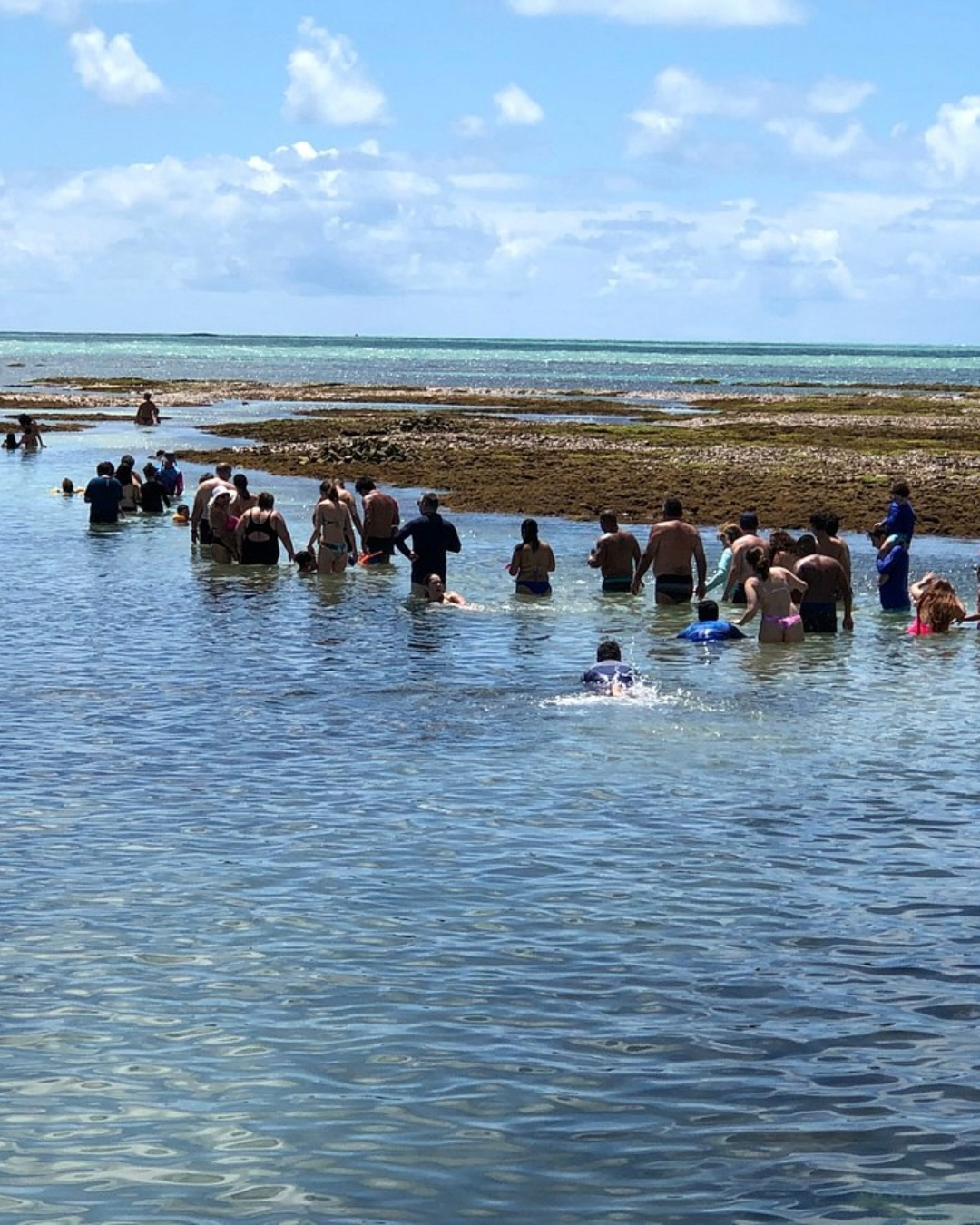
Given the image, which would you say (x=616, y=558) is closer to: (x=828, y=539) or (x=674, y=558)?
(x=674, y=558)

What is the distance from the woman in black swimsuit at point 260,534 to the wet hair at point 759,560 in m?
10.8

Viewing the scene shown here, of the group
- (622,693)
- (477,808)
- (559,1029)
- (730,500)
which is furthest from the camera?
(730,500)

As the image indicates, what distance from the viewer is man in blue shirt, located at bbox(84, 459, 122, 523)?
A: 3903 cm

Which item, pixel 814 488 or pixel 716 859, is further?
pixel 814 488

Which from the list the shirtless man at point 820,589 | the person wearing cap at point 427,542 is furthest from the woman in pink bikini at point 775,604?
the person wearing cap at point 427,542

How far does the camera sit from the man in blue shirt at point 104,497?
128ft

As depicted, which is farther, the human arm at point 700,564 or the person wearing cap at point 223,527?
the person wearing cap at point 223,527

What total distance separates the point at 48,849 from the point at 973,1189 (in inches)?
310

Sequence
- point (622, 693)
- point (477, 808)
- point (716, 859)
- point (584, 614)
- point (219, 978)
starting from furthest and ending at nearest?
point (584, 614)
point (622, 693)
point (477, 808)
point (716, 859)
point (219, 978)

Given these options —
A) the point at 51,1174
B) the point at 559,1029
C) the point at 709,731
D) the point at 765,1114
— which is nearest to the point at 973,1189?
the point at 765,1114

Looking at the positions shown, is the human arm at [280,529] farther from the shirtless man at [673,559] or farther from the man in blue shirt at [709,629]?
the man in blue shirt at [709,629]

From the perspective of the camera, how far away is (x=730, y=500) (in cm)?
4416

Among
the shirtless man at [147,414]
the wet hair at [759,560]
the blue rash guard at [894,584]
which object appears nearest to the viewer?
the wet hair at [759,560]

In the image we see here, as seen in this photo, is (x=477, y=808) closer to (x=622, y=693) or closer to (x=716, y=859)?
(x=716, y=859)
